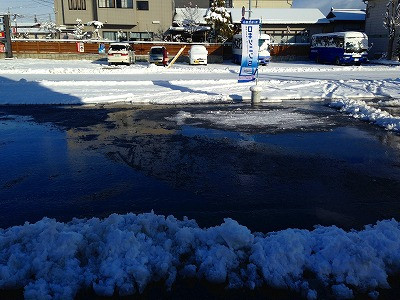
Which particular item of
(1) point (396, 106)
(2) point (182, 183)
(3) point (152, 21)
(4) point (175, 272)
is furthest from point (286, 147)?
(3) point (152, 21)

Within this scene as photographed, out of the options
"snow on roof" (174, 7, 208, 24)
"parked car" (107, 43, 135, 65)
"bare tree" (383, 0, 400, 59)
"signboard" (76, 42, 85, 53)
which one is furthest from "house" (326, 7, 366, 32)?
"signboard" (76, 42, 85, 53)

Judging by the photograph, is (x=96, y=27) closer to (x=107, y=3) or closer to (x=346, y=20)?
(x=107, y=3)

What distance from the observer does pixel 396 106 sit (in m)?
12.8

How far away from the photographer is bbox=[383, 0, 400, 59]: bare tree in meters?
35.3

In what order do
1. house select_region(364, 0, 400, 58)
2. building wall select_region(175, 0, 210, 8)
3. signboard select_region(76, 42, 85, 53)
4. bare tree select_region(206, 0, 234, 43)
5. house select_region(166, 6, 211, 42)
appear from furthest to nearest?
building wall select_region(175, 0, 210, 8)
house select_region(166, 6, 211, 42)
bare tree select_region(206, 0, 234, 43)
house select_region(364, 0, 400, 58)
signboard select_region(76, 42, 85, 53)

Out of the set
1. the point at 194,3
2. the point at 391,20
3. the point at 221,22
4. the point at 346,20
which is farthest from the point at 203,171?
the point at 194,3

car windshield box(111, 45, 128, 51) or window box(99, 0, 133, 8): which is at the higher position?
window box(99, 0, 133, 8)

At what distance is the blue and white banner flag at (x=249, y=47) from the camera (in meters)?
13.4

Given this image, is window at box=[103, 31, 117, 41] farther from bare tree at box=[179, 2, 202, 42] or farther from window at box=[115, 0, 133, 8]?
bare tree at box=[179, 2, 202, 42]

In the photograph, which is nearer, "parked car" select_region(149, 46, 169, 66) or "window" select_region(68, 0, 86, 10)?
"parked car" select_region(149, 46, 169, 66)

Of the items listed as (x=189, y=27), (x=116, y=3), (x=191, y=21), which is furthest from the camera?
(x=191, y=21)

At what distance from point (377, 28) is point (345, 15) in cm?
615

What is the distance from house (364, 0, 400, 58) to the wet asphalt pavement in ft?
113

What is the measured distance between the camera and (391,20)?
35594 mm
